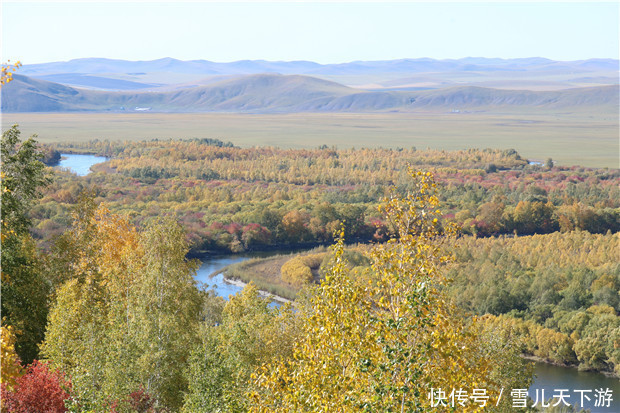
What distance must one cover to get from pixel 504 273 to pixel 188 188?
57.8 m

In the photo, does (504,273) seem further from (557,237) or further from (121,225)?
(121,225)

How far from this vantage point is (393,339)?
32.3 ft

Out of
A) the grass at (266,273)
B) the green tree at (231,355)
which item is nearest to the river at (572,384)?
the grass at (266,273)

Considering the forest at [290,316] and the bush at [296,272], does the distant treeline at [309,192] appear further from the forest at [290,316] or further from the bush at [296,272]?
the bush at [296,272]

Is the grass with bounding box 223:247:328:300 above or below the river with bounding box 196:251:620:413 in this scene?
above

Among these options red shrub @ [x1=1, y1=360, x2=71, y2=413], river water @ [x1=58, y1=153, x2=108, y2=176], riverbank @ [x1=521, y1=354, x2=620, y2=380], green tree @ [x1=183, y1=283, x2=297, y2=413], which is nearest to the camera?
red shrub @ [x1=1, y1=360, x2=71, y2=413]

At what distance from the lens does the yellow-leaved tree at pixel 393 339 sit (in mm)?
9695

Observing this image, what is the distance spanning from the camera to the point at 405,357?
9.76m

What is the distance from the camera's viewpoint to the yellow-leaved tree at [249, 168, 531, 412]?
31.8 ft

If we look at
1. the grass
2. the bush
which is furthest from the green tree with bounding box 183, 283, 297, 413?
the bush

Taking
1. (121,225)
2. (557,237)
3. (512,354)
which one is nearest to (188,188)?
(557,237)

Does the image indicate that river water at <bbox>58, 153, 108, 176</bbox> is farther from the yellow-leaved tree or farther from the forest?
the yellow-leaved tree

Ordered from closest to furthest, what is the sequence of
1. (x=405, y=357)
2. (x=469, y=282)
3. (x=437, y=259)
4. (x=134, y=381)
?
(x=405, y=357) < (x=437, y=259) < (x=134, y=381) < (x=469, y=282)

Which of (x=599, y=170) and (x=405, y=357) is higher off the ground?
(x=405, y=357)
